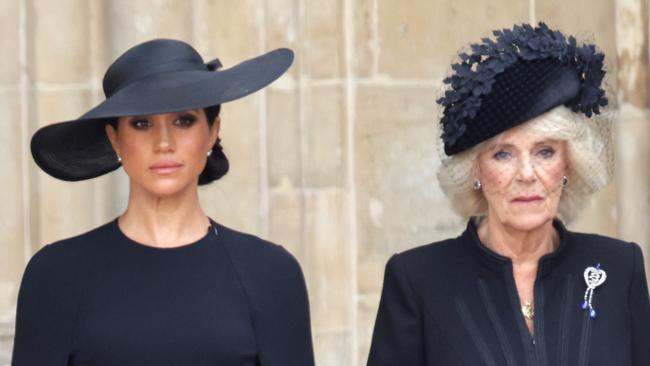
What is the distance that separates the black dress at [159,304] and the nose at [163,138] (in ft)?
0.86

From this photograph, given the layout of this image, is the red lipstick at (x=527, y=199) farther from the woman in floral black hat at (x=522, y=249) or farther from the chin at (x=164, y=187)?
the chin at (x=164, y=187)

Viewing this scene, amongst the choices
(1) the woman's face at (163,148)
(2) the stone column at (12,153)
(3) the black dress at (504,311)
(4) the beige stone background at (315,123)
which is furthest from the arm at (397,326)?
(2) the stone column at (12,153)

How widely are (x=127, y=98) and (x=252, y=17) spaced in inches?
90.7

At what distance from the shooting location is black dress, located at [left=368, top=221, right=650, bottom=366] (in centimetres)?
448

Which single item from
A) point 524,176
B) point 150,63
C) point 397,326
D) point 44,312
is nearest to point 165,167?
point 150,63

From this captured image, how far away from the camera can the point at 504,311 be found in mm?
4547

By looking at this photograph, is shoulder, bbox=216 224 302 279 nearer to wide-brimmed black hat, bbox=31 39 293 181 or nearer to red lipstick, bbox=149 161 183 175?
red lipstick, bbox=149 161 183 175

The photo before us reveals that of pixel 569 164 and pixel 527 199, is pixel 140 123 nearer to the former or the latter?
pixel 527 199

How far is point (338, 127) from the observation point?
258 inches

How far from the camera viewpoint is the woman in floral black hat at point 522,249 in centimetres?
447

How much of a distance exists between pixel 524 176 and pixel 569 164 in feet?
0.58

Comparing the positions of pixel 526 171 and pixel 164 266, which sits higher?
pixel 526 171


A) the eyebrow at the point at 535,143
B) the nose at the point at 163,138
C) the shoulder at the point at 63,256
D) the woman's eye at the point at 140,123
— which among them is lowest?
the shoulder at the point at 63,256

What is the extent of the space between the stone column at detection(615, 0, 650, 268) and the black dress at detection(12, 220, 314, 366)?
9.24ft
